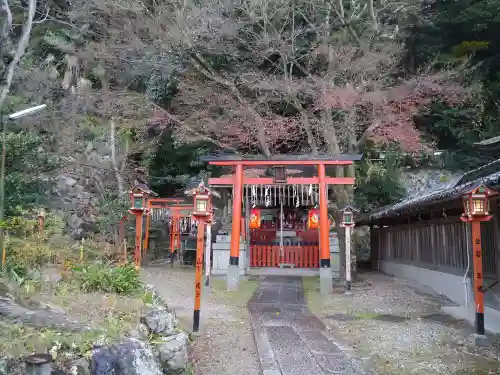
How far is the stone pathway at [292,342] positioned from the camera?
5.42 metres

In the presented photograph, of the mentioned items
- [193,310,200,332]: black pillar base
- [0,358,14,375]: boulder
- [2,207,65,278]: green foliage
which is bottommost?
[193,310,200,332]: black pillar base

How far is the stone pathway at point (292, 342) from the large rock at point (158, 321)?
1.32 metres

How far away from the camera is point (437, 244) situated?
469 inches

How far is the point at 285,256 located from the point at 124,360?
45.8ft

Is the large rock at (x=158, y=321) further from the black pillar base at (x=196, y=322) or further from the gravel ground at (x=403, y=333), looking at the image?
the gravel ground at (x=403, y=333)

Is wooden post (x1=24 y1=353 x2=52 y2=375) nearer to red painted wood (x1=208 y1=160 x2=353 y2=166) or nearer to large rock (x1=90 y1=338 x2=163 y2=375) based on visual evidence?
large rock (x1=90 y1=338 x2=163 y2=375)

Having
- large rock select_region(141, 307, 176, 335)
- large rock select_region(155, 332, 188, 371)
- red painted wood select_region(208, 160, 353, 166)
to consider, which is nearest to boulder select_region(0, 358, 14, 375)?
large rock select_region(155, 332, 188, 371)

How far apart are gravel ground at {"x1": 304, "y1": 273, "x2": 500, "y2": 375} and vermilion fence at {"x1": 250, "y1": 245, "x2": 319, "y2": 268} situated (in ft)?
17.7

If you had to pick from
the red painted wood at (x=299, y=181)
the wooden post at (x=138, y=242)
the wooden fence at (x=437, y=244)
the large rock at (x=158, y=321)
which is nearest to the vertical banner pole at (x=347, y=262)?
the red painted wood at (x=299, y=181)

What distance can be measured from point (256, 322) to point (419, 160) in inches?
663

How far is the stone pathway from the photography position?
17.8ft

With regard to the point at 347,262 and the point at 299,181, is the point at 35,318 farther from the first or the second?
the point at 299,181

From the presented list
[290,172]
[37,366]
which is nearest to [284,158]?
[290,172]

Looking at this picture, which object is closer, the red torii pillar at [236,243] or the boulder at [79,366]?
the boulder at [79,366]
